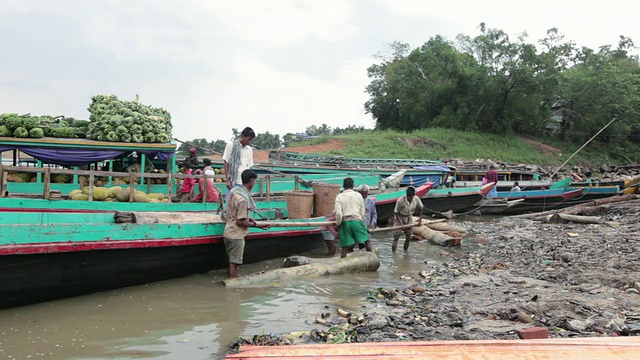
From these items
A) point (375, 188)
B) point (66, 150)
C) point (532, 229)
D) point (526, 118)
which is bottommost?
point (532, 229)

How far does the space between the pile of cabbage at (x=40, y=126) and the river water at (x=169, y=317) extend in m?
4.89

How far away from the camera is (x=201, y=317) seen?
557cm

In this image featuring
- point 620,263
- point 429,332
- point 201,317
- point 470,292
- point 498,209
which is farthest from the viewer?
point 498,209

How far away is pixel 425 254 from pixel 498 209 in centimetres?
988

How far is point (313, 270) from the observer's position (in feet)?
24.4

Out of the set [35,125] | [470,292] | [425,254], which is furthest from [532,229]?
[35,125]

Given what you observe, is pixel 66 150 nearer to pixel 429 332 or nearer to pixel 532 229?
pixel 429 332

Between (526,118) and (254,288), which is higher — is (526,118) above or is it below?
above

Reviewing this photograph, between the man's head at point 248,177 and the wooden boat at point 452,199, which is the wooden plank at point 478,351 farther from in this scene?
the wooden boat at point 452,199

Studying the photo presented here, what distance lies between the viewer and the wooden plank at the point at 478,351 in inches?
116

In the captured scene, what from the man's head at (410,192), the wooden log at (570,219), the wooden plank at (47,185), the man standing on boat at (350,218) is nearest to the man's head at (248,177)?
the man standing on boat at (350,218)

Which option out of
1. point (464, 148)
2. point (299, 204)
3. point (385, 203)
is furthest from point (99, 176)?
point (464, 148)

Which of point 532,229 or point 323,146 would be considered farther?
point 323,146

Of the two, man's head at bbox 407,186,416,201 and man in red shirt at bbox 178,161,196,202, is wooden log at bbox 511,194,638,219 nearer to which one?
man's head at bbox 407,186,416,201
